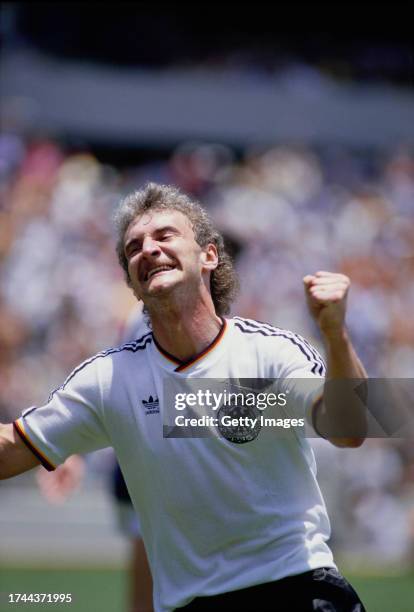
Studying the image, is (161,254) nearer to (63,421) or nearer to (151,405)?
(151,405)

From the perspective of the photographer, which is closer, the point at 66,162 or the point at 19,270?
the point at 19,270

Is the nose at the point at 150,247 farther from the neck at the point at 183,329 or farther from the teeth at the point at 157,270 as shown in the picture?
the neck at the point at 183,329

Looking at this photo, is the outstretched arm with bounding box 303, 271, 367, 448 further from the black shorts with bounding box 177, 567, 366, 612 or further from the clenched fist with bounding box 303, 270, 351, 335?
the black shorts with bounding box 177, 567, 366, 612

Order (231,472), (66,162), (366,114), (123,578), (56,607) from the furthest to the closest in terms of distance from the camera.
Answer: (366,114)
(66,162)
(123,578)
(56,607)
(231,472)

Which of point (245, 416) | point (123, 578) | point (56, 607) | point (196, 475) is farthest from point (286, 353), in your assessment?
point (123, 578)

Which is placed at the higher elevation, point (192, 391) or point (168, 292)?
point (168, 292)

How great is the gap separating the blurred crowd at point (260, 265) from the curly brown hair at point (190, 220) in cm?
570

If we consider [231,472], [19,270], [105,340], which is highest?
[19,270]

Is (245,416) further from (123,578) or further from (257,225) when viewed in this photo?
(257,225)

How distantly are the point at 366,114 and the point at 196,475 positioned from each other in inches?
630

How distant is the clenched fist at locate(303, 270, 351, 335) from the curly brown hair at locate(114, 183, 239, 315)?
0.78m

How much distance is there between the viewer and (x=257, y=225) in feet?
44.5

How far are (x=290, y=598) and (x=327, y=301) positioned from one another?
102 cm

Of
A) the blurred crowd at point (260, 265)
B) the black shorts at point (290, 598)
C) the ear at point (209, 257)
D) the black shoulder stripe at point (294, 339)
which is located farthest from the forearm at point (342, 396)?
the blurred crowd at point (260, 265)
